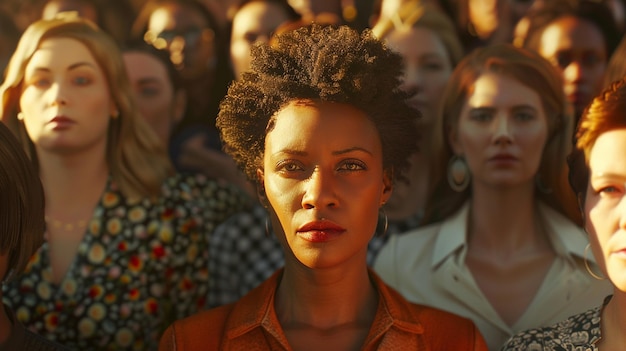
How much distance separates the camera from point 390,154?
3.16 meters

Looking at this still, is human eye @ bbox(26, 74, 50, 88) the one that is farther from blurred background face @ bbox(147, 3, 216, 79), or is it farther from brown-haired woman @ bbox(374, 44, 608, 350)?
blurred background face @ bbox(147, 3, 216, 79)

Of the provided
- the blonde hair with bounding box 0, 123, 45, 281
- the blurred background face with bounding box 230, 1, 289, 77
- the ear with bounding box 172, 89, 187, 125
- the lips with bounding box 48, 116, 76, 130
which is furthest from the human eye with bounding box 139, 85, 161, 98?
the blonde hair with bounding box 0, 123, 45, 281

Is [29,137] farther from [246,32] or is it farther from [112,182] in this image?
[246,32]

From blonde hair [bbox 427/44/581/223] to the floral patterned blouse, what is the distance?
1169mm

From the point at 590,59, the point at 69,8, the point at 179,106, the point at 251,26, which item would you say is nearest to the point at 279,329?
the point at 179,106

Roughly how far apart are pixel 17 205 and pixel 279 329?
3.20 ft

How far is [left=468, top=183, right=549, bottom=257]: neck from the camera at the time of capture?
400 cm

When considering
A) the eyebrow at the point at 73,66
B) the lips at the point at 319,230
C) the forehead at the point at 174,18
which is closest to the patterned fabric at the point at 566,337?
the lips at the point at 319,230

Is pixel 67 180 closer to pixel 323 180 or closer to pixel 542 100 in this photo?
pixel 323 180

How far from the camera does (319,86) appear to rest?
2.99m

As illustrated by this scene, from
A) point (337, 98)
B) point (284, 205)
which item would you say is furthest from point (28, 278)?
point (337, 98)

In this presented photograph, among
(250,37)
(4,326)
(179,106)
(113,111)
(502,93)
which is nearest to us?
(4,326)

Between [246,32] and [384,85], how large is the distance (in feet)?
8.62

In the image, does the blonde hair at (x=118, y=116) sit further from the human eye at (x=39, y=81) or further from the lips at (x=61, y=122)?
the lips at (x=61, y=122)
